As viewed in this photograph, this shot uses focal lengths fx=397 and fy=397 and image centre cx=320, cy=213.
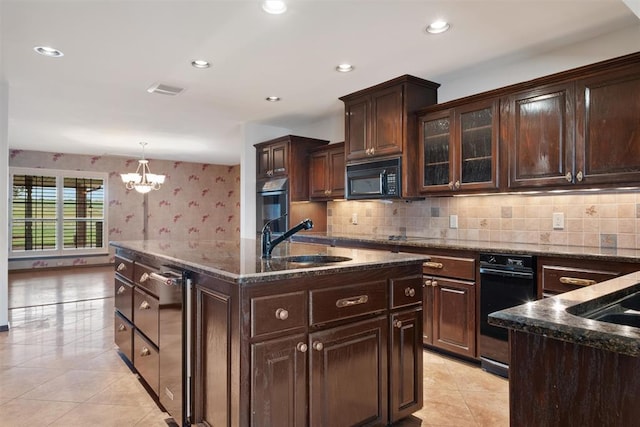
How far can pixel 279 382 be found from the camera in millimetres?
1611

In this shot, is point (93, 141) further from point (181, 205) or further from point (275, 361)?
point (275, 361)

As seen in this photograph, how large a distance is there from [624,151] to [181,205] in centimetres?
867

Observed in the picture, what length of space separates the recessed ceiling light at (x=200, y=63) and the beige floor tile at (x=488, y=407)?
3111 millimetres

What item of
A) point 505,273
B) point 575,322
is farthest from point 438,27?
point 575,322

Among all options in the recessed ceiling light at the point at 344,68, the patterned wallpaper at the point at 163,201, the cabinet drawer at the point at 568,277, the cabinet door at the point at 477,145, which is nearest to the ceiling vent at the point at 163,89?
the recessed ceiling light at the point at 344,68

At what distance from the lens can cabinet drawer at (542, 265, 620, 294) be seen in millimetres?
2309

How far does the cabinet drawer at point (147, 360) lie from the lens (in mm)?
2260

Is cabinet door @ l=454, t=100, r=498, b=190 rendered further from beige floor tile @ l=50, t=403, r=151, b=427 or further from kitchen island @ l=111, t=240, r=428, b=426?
beige floor tile @ l=50, t=403, r=151, b=427

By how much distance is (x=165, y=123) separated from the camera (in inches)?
217

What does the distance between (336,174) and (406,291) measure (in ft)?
9.11

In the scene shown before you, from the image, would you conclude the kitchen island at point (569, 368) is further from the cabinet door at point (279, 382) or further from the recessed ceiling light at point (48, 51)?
the recessed ceiling light at point (48, 51)

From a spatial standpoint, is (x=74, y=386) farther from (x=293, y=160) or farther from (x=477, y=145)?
(x=477, y=145)

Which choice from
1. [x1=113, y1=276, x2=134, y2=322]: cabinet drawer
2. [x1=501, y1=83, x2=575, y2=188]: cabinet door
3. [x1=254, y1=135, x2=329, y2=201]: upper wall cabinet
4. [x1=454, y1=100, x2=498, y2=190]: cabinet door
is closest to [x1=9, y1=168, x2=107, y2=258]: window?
[x1=254, y1=135, x2=329, y2=201]: upper wall cabinet

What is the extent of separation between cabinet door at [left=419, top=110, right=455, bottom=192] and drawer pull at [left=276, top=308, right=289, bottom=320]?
7.39 ft
